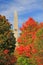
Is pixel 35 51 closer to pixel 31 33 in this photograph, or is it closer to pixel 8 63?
pixel 8 63

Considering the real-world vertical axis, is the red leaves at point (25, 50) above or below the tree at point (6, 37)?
below

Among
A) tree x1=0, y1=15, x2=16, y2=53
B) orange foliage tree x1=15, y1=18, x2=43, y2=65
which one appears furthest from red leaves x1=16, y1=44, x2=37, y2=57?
tree x1=0, y1=15, x2=16, y2=53

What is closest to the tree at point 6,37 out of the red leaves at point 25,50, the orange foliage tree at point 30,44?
the orange foliage tree at point 30,44

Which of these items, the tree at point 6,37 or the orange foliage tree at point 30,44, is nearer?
the orange foliage tree at point 30,44

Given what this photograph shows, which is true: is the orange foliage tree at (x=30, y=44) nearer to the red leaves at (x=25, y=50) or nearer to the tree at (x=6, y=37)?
the red leaves at (x=25, y=50)

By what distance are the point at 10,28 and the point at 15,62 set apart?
6856mm

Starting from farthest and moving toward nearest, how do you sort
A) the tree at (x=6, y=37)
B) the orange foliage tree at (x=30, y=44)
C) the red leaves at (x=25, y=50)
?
the red leaves at (x=25, y=50) → the tree at (x=6, y=37) → the orange foliage tree at (x=30, y=44)

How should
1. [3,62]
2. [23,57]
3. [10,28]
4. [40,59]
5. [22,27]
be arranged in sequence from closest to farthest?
[40,59], [3,62], [10,28], [23,57], [22,27]

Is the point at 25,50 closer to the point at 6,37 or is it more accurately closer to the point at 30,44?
the point at 30,44

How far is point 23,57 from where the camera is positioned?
242 feet

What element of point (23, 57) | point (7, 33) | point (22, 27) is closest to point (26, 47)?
point (23, 57)

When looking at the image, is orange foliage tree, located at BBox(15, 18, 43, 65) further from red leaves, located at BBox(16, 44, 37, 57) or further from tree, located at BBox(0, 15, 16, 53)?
tree, located at BBox(0, 15, 16, 53)

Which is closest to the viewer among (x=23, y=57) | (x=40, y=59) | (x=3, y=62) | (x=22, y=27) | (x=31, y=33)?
(x=40, y=59)

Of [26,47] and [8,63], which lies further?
[26,47]
